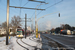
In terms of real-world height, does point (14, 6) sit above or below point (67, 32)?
above

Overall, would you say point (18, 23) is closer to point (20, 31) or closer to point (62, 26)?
point (20, 31)

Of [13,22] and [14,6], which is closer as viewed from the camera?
[14,6]

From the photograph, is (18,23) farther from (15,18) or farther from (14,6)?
(14,6)

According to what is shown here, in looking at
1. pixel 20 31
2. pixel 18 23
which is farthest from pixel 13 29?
pixel 20 31

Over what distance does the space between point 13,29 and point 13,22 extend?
250 inches

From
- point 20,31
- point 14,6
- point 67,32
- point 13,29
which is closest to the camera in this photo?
point 14,6

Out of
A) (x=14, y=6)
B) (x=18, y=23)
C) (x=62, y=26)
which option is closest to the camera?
(x=14, y=6)

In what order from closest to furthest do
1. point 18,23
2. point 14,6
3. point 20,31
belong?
point 14,6
point 20,31
point 18,23

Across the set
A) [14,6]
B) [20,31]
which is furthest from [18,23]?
[14,6]

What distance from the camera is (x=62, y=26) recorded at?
376 ft

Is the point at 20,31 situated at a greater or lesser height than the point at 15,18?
lesser

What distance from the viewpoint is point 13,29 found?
1965 inches

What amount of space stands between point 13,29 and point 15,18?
28.3 feet

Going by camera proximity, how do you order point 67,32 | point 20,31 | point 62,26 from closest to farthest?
point 20,31
point 67,32
point 62,26
